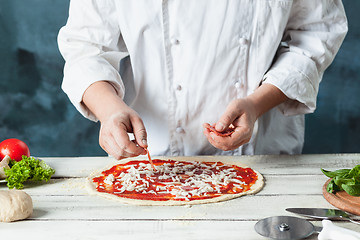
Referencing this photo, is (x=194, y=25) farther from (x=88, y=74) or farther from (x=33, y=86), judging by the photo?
(x=33, y=86)

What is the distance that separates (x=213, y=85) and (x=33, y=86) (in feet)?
4.76

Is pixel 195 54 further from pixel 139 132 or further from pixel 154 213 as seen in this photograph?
pixel 154 213

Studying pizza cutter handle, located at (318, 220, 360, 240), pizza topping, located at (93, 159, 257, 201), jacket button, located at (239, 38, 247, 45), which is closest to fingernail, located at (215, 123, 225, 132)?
pizza topping, located at (93, 159, 257, 201)

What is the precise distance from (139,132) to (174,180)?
0.16 m

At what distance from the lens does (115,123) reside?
52.1 inches

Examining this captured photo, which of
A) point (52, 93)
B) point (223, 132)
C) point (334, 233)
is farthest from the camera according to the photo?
point (52, 93)

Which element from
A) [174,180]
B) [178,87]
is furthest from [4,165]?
[178,87]

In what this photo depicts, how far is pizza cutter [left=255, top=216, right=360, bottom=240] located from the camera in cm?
97

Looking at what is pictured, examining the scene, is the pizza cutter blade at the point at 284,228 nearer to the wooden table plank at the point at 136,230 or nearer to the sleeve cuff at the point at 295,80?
the wooden table plank at the point at 136,230

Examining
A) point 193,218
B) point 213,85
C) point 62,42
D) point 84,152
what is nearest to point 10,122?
point 84,152

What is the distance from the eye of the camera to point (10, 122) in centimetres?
277

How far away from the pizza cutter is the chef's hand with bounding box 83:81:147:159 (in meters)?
0.41

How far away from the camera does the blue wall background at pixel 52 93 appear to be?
2.65 m

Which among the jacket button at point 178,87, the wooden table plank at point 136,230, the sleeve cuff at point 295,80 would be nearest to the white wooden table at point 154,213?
the wooden table plank at point 136,230
